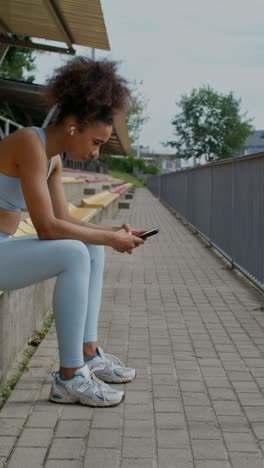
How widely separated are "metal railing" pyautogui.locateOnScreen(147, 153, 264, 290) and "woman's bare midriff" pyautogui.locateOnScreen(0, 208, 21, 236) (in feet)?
13.1

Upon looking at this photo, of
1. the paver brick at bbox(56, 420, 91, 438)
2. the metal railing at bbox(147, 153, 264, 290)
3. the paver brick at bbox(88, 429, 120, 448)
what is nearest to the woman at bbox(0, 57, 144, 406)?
the paver brick at bbox(56, 420, 91, 438)

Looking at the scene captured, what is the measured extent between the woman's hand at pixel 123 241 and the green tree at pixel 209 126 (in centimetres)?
9755

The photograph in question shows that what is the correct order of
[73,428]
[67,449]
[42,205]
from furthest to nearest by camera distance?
[42,205], [73,428], [67,449]

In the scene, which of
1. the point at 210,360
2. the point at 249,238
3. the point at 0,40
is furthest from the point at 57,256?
the point at 0,40

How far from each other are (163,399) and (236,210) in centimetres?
575

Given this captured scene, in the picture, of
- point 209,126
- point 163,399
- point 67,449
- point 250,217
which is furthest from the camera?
point 209,126

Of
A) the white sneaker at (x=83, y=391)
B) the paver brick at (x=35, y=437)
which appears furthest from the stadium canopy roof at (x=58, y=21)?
the paver brick at (x=35, y=437)

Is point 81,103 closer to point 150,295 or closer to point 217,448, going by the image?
point 217,448

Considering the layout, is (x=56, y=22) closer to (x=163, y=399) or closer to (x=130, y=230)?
(x=130, y=230)

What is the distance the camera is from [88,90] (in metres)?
3.73

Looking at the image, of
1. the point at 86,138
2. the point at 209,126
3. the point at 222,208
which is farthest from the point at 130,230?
the point at 209,126

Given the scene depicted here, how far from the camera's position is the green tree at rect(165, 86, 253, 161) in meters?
100

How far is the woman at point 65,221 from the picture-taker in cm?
355

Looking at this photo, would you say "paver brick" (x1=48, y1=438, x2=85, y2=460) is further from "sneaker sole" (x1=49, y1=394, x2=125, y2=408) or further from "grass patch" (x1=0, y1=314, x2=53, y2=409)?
"grass patch" (x1=0, y1=314, x2=53, y2=409)
